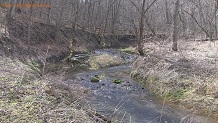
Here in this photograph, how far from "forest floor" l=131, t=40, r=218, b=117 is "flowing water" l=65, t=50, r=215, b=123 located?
0.53 meters

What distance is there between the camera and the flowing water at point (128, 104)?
8.98m

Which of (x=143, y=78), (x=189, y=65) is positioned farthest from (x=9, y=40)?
(x=189, y=65)

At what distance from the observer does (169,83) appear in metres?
12.1

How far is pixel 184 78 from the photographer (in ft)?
39.7

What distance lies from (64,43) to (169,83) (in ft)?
48.8

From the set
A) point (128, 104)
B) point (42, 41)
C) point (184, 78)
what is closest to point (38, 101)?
point (128, 104)

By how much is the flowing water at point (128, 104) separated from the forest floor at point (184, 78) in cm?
53

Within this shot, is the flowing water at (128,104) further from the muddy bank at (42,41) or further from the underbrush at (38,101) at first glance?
the muddy bank at (42,41)

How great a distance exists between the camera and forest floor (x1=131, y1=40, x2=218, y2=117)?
1022 cm

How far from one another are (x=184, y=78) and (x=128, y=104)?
3.26 m

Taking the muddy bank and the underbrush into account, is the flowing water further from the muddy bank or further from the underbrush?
the muddy bank

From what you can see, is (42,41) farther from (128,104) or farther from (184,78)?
(184,78)

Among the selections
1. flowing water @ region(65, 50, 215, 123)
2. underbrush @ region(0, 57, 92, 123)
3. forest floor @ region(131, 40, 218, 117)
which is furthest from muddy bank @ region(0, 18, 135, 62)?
forest floor @ region(131, 40, 218, 117)

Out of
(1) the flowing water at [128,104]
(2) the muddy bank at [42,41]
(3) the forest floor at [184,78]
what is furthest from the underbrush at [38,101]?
(3) the forest floor at [184,78]
